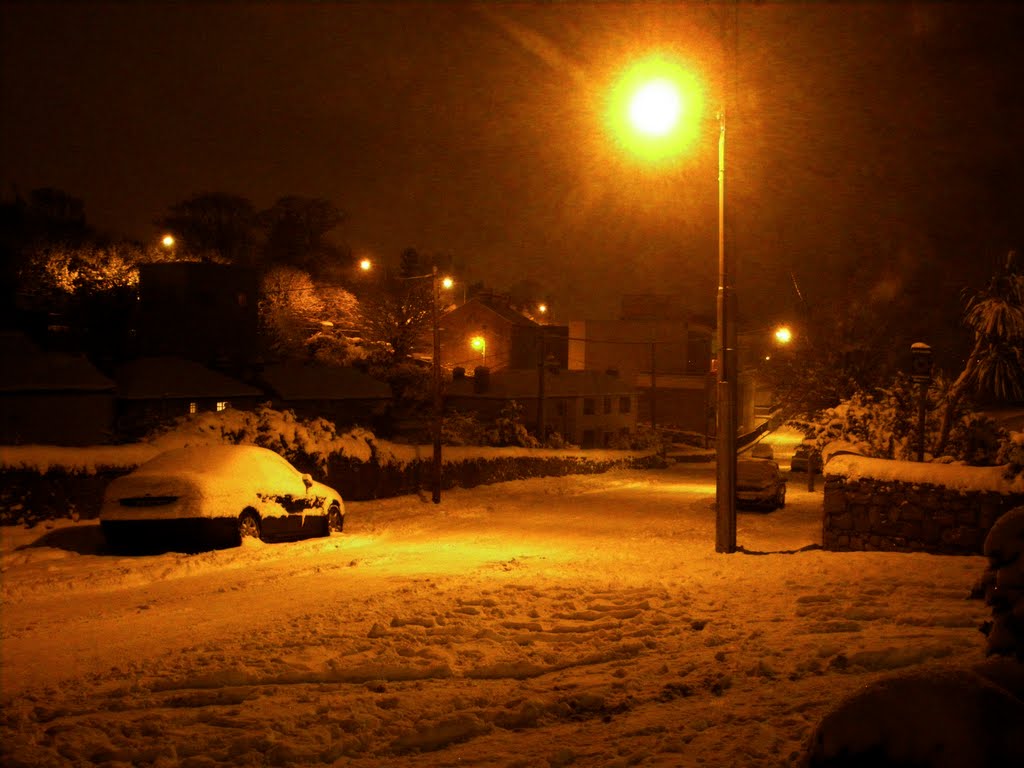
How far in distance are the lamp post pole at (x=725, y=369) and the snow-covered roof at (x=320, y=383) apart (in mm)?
30680

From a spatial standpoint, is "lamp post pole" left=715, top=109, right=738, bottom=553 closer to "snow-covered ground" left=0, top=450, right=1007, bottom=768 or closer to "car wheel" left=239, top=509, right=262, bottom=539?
"snow-covered ground" left=0, top=450, right=1007, bottom=768

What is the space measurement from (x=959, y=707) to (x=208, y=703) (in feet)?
15.3

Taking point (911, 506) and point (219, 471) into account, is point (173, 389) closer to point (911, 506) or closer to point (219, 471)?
point (219, 471)

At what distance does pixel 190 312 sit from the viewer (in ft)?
146

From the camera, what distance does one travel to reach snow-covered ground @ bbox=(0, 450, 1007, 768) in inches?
208

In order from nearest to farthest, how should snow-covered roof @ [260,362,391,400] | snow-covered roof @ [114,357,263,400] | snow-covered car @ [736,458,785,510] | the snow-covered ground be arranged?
the snow-covered ground
snow-covered car @ [736,458,785,510]
snow-covered roof @ [114,357,263,400]
snow-covered roof @ [260,362,391,400]

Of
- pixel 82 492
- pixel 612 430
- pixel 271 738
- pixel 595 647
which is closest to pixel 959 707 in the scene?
pixel 271 738

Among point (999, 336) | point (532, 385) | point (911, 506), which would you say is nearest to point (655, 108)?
point (911, 506)

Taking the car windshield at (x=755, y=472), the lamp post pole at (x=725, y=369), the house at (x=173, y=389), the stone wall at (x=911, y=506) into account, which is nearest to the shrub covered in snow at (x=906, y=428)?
the stone wall at (x=911, y=506)

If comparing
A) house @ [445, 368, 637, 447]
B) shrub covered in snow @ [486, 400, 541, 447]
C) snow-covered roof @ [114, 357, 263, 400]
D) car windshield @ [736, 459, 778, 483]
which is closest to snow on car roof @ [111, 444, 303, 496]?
car windshield @ [736, 459, 778, 483]

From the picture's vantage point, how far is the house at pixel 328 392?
4175 centimetres

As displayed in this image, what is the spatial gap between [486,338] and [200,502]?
5557 centimetres

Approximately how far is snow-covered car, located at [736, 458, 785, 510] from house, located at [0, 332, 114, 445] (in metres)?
20.9

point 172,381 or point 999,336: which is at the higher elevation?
point 172,381
